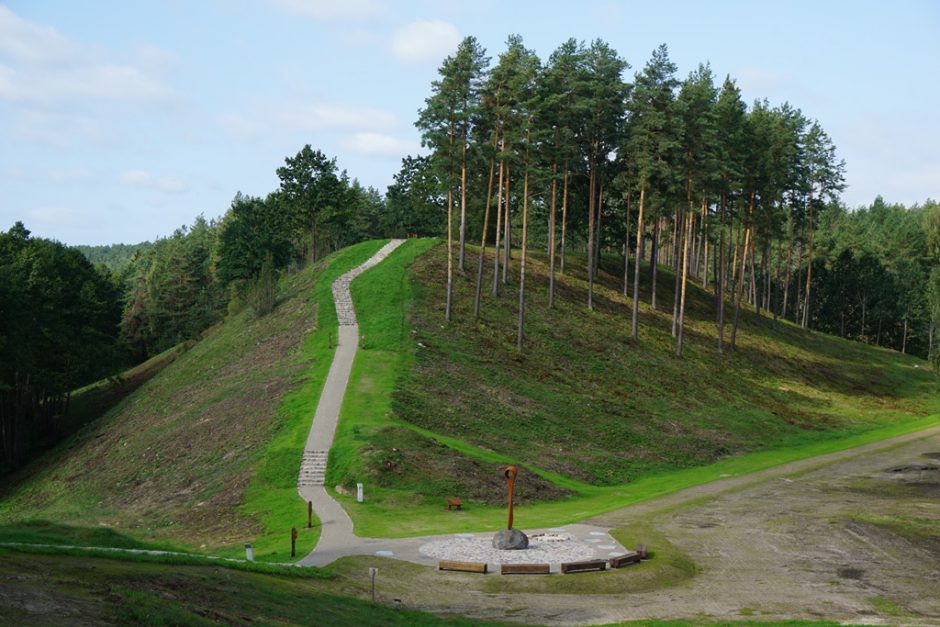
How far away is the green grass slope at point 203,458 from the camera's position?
4016cm

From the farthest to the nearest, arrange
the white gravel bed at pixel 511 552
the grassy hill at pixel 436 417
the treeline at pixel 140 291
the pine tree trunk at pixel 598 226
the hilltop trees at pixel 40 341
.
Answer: the pine tree trunk at pixel 598 226, the treeline at pixel 140 291, the hilltop trees at pixel 40 341, the grassy hill at pixel 436 417, the white gravel bed at pixel 511 552

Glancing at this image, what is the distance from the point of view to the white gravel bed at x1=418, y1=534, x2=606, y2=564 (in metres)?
32.5

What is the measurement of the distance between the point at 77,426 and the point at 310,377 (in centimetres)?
3138

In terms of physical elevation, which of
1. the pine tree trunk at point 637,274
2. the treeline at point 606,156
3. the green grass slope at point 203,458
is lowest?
the green grass slope at point 203,458

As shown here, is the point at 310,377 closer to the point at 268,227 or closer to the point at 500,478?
the point at 500,478

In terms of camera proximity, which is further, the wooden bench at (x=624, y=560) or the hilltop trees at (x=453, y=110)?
the hilltop trees at (x=453, y=110)

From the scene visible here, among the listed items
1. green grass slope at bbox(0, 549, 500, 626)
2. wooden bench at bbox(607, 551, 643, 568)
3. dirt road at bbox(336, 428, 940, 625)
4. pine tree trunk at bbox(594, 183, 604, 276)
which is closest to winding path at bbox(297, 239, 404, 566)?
green grass slope at bbox(0, 549, 500, 626)

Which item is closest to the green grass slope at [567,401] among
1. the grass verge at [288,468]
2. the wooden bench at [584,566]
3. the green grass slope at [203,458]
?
the grass verge at [288,468]

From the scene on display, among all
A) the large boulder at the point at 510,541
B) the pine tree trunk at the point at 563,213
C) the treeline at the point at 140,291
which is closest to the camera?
the large boulder at the point at 510,541

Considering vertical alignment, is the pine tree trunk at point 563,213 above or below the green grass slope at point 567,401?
above

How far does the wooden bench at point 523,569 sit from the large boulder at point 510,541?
324 cm

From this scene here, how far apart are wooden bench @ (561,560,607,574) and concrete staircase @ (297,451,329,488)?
1887 cm

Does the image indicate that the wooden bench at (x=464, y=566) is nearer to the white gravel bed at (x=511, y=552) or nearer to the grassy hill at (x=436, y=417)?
the white gravel bed at (x=511, y=552)

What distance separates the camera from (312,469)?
4725 centimetres
